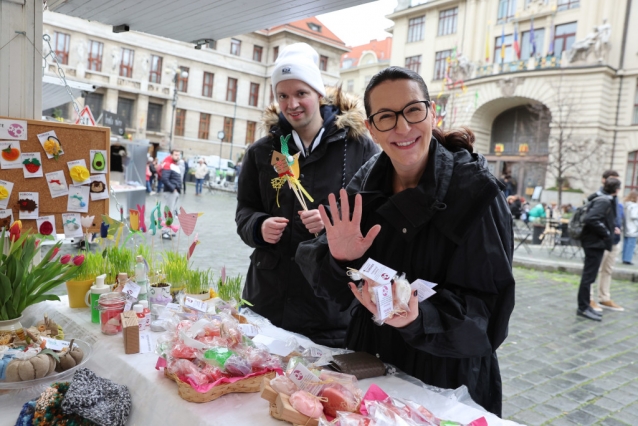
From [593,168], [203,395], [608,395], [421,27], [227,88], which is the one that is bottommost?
[608,395]

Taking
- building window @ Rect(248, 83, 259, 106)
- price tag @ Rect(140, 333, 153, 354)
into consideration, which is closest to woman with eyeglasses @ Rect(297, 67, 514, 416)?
price tag @ Rect(140, 333, 153, 354)

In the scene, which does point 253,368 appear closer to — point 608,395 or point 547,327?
point 608,395

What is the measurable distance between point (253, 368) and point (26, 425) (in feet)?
2.36

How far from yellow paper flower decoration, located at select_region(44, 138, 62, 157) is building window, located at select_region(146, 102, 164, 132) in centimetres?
3738

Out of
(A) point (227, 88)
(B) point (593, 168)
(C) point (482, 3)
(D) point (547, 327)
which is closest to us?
(D) point (547, 327)

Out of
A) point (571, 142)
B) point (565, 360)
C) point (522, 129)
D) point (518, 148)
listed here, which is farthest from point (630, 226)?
point (522, 129)

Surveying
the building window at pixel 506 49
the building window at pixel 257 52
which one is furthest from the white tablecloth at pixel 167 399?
Result: the building window at pixel 257 52

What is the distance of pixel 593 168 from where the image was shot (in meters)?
25.4

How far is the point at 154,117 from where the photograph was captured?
124 feet

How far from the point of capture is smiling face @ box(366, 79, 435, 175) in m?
1.48

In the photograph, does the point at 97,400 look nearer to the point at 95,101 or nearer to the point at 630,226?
the point at 630,226

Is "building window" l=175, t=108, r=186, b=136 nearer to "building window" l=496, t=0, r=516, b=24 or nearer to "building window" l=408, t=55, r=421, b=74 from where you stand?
"building window" l=408, t=55, r=421, b=74

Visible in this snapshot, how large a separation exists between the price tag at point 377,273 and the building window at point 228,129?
40904mm

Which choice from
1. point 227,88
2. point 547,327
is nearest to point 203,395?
point 547,327
